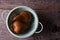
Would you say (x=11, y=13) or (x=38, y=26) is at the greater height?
(x=11, y=13)

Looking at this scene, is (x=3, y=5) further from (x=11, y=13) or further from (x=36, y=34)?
(x=36, y=34)

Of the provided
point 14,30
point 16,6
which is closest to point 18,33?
point 14,30

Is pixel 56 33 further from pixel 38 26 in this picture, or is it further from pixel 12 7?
pixel 12 7

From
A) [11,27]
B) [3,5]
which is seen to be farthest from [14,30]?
[3,5]

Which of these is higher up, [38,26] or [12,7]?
[12,7]

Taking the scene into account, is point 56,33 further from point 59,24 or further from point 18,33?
point 18,33
